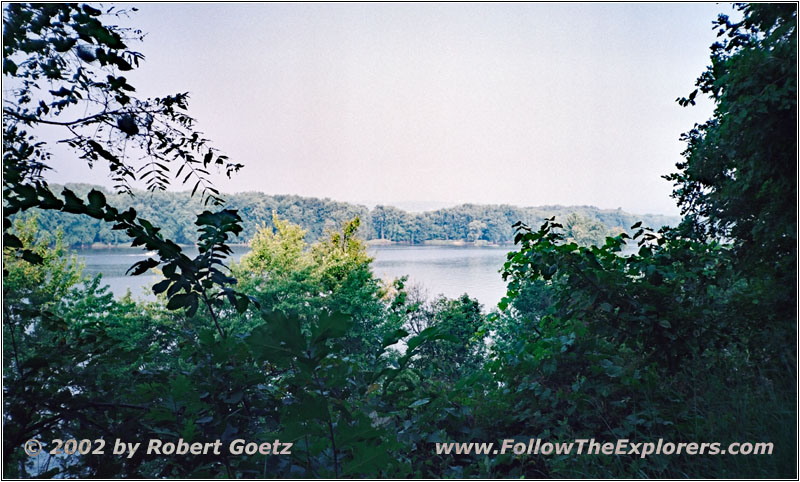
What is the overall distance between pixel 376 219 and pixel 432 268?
7593mm

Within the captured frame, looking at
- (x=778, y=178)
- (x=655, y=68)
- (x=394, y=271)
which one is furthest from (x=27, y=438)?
(x=394, y=271)

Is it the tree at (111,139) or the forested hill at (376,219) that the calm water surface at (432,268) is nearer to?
the forested hill at (376,219)

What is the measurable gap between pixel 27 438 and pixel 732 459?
191cm

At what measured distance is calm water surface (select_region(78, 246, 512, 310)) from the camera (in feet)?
101

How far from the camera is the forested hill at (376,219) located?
14719mm

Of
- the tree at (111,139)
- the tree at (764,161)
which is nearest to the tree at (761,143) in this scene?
the tree at (764,161)

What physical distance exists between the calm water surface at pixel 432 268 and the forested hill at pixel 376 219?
2.03m

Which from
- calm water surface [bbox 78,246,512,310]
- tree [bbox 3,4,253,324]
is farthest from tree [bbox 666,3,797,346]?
calm water surface [bbox 78,246,512,310]

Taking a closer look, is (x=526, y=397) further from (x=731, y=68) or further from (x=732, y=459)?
(x=731, y=68)

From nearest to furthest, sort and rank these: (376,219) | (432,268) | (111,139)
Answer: (111,139) < (376,219) < (432,268)

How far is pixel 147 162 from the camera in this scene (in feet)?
4.55

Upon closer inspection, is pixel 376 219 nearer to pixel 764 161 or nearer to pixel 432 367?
pixel 432 367

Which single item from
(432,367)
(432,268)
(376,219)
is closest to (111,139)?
(432,367)

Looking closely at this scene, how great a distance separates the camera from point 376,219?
3803cm
